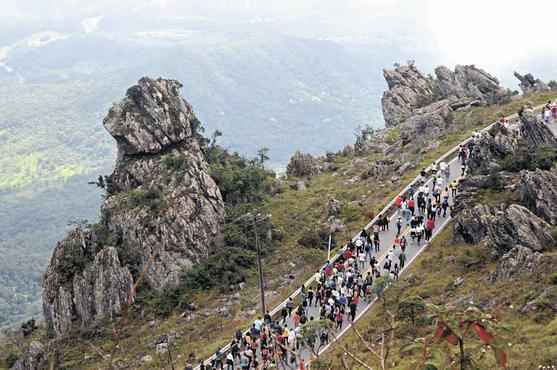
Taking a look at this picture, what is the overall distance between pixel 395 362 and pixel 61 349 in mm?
24680

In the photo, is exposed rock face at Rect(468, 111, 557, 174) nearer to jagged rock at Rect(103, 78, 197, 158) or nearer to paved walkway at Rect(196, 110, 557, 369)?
paved walkway at Rect(196, 110, 557, 369)

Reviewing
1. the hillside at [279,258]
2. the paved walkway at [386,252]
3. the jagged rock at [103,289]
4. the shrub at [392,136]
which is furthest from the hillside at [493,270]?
the shrub at [392,136]

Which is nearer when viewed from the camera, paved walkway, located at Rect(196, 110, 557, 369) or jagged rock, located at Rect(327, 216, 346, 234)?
paved walkway, located at Rect(196, 110, 557, 369)

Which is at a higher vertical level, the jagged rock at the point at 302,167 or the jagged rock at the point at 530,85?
the jagged rock at the point at 530,85

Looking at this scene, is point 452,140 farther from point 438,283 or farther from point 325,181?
point 438,283

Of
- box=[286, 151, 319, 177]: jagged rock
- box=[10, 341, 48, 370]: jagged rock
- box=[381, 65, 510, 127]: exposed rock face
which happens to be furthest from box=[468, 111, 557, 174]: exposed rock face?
box=[10, 341, 48, 370]: jagged rock

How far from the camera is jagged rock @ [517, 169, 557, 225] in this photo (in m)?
36.5

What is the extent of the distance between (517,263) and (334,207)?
22835 millimetres

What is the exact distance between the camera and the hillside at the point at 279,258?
42.3m

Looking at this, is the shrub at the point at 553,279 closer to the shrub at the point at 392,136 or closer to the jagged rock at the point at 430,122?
the jagged rock at the point at 430,122

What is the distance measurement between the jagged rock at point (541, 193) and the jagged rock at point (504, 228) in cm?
122

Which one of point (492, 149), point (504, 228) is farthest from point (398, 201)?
point (504, 228)

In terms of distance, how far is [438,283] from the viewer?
3628cm

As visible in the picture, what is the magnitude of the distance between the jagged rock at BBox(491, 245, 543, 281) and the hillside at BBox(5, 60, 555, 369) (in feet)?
49.0
